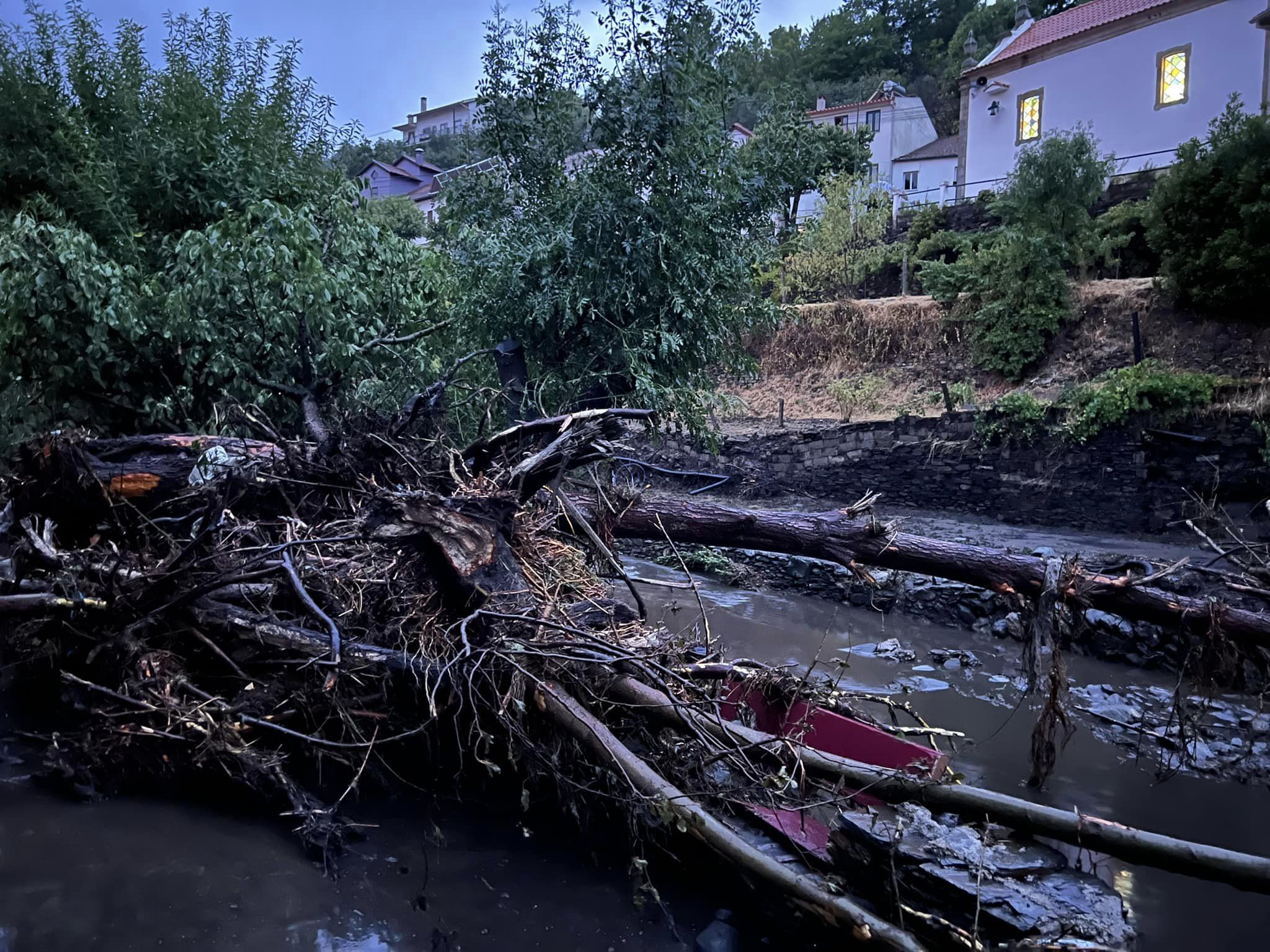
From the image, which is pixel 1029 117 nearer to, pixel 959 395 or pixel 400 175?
pixel 959 395

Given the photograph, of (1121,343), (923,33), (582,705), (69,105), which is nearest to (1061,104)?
(1121,343)

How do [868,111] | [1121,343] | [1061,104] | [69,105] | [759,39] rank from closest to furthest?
[759,39] → [69,105] → [1121,343] → [1061,104] → [868,111]

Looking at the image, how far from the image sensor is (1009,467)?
15797mm

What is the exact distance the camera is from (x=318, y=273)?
28.4 ft

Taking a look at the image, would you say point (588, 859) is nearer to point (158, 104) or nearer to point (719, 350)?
point (719, 350)

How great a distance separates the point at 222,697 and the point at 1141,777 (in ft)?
22.1

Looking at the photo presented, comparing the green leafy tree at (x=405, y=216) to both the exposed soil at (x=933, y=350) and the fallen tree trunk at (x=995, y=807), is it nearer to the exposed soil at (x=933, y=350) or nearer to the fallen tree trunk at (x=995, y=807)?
the exposed soil at (x=933, y=350)

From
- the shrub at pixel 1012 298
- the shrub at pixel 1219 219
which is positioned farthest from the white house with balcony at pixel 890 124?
the shrub at pixel 1219 219

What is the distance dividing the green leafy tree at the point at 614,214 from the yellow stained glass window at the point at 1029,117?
1833 cm

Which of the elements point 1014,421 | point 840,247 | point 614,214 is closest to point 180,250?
point 614,214

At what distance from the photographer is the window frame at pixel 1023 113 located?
918 inches

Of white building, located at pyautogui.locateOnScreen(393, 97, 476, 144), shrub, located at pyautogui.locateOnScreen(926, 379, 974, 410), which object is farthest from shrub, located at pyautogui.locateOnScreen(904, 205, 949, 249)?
white building, located at pyautogui.locateOnScreen(393, 97, 476, 144)

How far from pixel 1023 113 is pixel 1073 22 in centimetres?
281

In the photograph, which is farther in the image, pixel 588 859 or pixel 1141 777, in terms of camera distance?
pixel 1141 777
